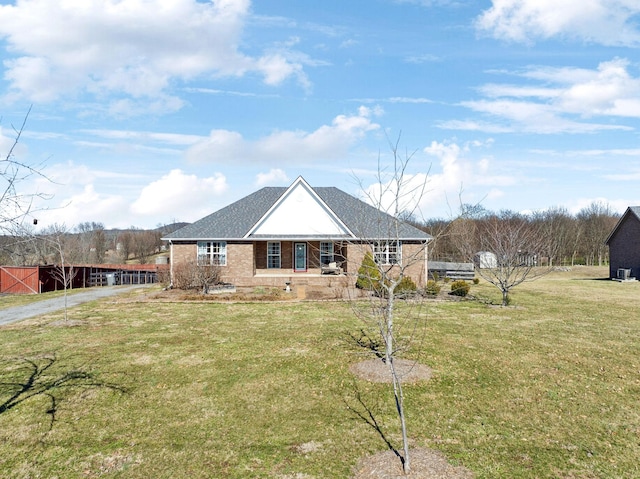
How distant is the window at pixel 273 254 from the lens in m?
28.3

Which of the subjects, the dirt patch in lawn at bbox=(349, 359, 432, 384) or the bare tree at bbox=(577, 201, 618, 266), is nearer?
the dirt patch in lawn at bbox=(349, 359, 432, 384)

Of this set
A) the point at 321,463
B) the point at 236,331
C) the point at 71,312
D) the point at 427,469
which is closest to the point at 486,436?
the point at 427,469

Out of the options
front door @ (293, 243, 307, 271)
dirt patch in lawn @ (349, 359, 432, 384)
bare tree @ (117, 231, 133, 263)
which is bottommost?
dirt patch in lawn @ (349, 359, 432, 384)

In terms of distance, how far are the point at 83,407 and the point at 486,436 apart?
6.92 metres

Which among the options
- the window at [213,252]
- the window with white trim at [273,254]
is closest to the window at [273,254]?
the window with white trim at [273,254]

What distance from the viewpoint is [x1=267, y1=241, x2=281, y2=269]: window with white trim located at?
28.3m

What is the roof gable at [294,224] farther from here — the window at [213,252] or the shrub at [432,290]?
the shrub at [432,290]

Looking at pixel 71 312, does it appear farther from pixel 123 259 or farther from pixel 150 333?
pixel 123 259

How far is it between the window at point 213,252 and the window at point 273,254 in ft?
10.4

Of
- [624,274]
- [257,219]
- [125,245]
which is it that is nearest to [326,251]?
[257,219]

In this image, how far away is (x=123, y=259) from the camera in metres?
59.3

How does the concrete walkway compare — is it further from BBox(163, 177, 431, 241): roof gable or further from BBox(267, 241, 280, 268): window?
BBox(267, 241, 280, 268): window

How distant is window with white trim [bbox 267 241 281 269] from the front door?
1.17 meters

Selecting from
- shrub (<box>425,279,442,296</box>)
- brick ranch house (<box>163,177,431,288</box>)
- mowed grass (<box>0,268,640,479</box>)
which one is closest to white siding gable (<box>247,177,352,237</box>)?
brick ranch house (<box>163,177,431,288</box>)
